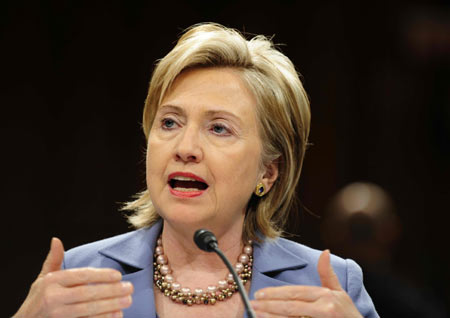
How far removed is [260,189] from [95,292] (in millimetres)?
773

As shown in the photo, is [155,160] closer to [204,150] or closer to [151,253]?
[204,150]

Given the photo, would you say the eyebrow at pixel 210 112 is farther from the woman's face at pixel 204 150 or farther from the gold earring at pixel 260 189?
the gold earring at pixel 260 189

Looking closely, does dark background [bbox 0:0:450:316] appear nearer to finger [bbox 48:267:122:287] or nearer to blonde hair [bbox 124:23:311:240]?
blonde hair [bbox 124:23:311:240]

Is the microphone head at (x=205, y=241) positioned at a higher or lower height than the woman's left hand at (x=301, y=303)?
higher

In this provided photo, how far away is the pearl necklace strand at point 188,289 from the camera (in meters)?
1.99

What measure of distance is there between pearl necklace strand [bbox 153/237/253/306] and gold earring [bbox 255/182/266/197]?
0.24 metres

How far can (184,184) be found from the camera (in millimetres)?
1979

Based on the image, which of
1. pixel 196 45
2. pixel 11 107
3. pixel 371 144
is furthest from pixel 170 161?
pixel 371 144

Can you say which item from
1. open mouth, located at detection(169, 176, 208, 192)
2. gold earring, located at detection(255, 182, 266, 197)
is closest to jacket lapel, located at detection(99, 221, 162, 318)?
open mouth, located at detection(169, 176, 208, 192)

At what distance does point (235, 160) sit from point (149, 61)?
229cm

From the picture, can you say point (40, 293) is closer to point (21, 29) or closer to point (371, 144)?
point (21, 29)

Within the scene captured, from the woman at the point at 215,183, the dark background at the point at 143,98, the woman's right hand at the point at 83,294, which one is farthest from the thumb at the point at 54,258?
the dark background at the point at 143,98

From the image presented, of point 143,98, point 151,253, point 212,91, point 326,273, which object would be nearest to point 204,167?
point 212,91

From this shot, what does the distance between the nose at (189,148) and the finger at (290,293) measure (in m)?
0.47
